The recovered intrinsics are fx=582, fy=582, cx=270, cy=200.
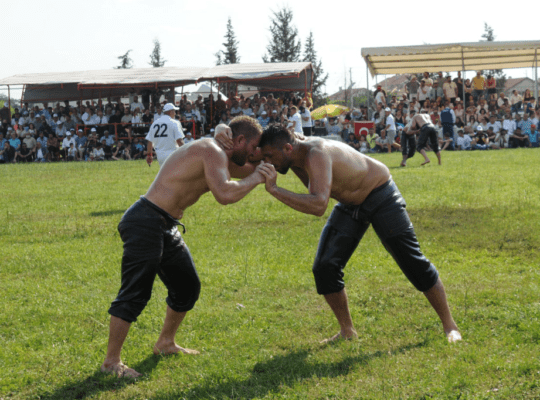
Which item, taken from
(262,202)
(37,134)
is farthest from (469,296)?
(37,134)

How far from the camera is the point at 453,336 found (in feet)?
15.0

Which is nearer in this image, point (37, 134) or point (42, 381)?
point (42, 381)

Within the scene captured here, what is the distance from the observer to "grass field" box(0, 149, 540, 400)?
398cm

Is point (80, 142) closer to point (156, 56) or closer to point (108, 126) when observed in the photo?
point (108, 126)

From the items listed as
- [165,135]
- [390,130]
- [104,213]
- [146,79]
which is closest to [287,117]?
[390,130]

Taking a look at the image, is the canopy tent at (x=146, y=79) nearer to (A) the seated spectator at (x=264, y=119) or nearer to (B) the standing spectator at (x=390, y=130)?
(A) the seated spectator at (x=264, y=119)

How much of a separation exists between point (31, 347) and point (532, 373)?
386 cm

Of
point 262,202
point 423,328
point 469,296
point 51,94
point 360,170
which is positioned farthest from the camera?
point 51,94

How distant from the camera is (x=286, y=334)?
16.4ft

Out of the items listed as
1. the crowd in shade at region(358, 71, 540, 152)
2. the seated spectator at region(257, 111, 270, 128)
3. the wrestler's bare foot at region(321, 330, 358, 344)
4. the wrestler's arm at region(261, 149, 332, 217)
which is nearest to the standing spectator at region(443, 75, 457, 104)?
the crowd in shade at region(358, 71, 540, 152)

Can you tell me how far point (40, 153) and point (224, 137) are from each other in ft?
86.9

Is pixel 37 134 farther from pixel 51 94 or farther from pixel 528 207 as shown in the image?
pixel 528 207

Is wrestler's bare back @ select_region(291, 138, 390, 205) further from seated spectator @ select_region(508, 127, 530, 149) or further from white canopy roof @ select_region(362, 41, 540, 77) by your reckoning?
white canopy roof @ select_region(362, 41, 540, 77)

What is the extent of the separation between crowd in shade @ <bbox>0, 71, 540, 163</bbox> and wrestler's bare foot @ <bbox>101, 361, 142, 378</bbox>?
19.9 meters
